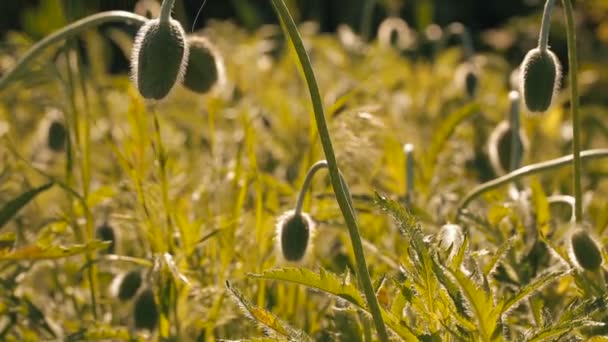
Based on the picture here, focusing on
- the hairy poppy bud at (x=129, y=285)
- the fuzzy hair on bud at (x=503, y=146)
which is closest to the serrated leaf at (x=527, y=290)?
the hairy poppy bud at (x=129, y=285)

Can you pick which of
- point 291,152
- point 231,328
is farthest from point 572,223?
point 291,152

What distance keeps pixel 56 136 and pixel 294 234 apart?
1.09 meters

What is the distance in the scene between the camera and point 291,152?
9.50ft

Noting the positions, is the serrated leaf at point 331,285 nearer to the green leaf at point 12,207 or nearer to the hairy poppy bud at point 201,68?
the green leaf at point 12,207

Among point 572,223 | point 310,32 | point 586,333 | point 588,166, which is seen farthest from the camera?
point 310,32

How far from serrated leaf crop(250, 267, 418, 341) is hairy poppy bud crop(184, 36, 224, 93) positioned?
0.70 meters

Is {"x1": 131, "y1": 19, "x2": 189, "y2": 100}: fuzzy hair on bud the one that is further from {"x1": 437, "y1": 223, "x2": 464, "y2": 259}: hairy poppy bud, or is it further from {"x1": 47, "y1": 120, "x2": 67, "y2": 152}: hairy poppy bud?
{"x1": 47, "y1": 120, "x2": 67, "y2": 152}: hairy poppy bud

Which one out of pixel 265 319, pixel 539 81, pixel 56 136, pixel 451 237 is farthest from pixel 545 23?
pixel 56 136

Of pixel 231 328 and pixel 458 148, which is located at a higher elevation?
pixel 458 148

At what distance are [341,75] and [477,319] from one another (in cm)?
221

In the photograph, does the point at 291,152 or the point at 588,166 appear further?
the point at 588,166

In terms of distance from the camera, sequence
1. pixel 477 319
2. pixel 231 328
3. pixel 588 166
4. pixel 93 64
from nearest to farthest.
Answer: pixel 477 319 < pixel 231 328 < pixel 588 166 < pixel 93 64

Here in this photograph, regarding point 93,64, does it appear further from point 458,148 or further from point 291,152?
point 458,148

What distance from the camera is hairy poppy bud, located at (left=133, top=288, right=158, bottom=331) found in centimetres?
186
